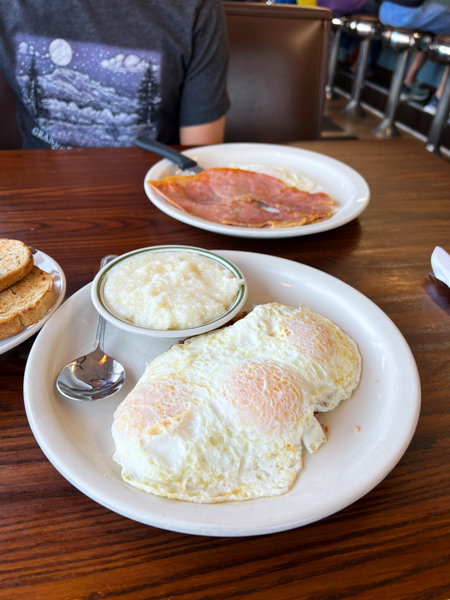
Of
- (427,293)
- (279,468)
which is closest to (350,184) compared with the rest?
(427,293)

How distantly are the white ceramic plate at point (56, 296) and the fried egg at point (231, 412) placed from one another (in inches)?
10.0

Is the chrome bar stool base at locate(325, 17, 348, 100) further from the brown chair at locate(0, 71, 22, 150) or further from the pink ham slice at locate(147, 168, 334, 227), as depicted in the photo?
the pink ham slice at locate(147, 168, 334, 227)

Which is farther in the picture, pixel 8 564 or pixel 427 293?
pixel 427 293

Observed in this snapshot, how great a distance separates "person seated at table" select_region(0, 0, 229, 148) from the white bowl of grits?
116cm

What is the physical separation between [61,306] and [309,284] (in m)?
0.54

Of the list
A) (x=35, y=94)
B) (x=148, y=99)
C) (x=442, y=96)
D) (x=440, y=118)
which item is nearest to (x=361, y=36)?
(x=442, y=96)

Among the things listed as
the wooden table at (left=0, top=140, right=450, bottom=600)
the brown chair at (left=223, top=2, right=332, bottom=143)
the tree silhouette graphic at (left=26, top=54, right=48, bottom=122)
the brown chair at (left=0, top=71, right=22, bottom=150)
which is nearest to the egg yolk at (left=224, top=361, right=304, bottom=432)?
the wooden table at (left=0, top=140, right=450, bottom=600)

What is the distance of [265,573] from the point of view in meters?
0.54

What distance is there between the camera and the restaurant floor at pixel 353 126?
5410mm

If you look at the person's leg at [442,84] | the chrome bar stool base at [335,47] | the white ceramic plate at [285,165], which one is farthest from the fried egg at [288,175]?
the chrome bar stool base at [335,47]

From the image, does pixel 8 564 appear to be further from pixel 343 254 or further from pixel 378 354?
pixel 343 254

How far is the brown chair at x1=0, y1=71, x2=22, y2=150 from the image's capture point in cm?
190

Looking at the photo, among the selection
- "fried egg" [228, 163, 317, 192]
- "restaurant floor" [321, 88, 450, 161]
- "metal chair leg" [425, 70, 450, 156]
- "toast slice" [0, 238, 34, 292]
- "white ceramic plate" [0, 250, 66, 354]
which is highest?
"fried egg" [228, 163, 317, 192]

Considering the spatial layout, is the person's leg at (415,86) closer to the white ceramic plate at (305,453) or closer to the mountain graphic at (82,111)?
the mountain graphic at (82,111)
